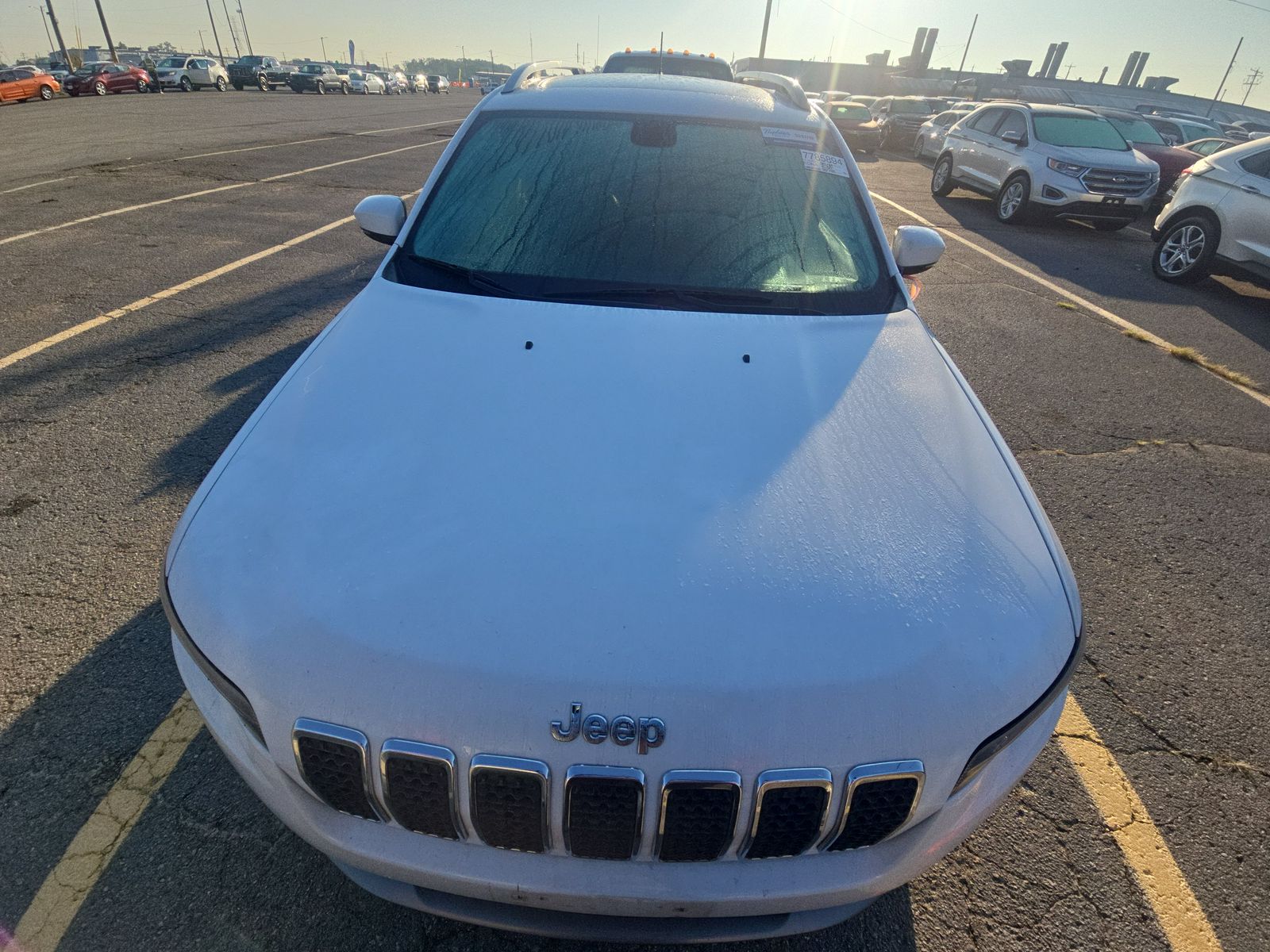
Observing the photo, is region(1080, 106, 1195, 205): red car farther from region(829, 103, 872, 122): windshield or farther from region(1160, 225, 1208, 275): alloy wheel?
region(829, 103, 872, 122): windshield

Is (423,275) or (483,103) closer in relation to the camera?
(423,275)

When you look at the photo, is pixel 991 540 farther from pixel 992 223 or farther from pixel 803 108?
pixel 992 223

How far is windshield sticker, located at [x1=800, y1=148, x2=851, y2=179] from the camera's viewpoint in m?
2.64

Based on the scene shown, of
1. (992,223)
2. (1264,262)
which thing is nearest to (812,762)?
(1264,262)

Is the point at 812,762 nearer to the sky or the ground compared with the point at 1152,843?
nearer to the sky

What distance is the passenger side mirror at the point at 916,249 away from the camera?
8.49 feet

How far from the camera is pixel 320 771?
1.25 m

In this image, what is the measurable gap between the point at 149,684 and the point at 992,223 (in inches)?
457

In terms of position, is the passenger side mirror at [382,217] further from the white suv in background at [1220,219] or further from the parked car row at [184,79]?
the parked car row at [184,79]

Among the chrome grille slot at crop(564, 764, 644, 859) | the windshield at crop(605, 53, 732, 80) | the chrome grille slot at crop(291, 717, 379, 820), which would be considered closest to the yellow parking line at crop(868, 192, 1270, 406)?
the windshield at crop(605, 53, 732, 80)

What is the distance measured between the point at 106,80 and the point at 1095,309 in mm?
36544

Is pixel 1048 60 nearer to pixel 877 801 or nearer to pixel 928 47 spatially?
pixel 928 47

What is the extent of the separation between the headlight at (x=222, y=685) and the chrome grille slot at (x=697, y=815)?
787 mm

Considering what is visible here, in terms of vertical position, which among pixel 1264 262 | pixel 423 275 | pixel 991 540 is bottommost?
pixel 1264 262
